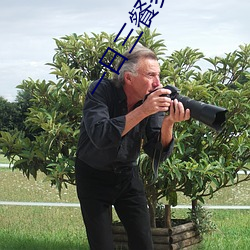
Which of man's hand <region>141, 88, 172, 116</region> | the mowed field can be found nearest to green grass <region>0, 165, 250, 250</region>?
the mowed field

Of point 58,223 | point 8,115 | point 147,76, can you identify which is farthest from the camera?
point 8,115

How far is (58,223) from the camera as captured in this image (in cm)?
770

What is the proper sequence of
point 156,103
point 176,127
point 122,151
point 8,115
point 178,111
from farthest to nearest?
point 8,115 → point 176,127 → point 122,151 → point 178,111 → point 156,103

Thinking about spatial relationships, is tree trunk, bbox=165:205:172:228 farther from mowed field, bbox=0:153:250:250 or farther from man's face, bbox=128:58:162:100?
man's face, bbox=128:58:162:100

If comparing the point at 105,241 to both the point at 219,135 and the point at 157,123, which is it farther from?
the point at 219,135

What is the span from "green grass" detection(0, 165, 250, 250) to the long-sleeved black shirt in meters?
2.38

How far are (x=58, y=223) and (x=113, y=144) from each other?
4645 mm

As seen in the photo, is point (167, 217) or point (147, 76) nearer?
point (147, 76)

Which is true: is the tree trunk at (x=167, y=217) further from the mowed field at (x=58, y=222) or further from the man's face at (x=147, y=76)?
the man's face at (x=147, y=76)

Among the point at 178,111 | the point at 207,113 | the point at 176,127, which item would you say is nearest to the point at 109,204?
the point at 178,111

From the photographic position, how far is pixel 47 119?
17.9 feet

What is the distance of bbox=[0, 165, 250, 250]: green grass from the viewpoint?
20.6 feet

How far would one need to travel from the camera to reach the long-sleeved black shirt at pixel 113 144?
3346 mm

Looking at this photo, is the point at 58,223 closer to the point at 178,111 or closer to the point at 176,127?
the point at 176,127
